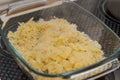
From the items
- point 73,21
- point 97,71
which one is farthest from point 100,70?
point 73,21

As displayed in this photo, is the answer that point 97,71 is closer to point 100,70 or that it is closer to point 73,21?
point 100,70

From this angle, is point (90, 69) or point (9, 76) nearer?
point (90, 69)

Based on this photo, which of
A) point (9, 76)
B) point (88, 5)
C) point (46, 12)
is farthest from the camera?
point (88, 5)

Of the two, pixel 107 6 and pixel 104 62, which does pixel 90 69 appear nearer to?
pixel 104 62

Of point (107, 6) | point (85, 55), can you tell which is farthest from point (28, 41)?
point (107, 6)

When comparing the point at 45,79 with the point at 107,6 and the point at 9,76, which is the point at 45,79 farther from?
the point at 107,6

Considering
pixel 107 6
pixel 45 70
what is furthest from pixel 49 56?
pixel 107 6

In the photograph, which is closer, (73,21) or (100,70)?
(100,70)

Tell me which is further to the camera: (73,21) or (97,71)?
(73,21)

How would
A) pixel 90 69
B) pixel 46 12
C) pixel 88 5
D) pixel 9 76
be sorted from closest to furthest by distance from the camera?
pixel 90 69 < pixel 9 76 < pixel 46 12 < pixel 88 5
